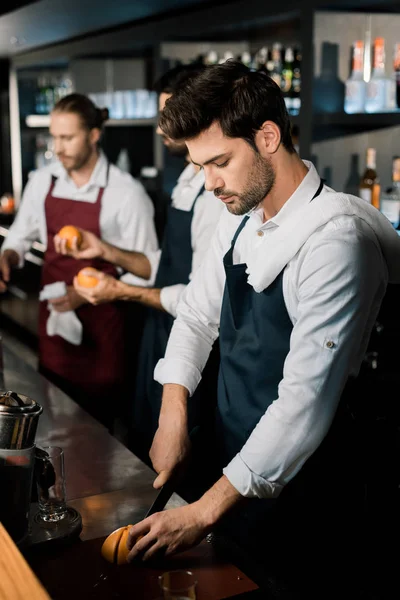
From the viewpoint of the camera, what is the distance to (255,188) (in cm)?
150

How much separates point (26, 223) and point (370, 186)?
165 centimetres

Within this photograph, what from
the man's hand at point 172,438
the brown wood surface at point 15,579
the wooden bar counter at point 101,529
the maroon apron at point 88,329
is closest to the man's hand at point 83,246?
the maroon apron at point 88,329

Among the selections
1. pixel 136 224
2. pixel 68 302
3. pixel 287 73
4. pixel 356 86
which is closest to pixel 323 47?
pixel 356 86

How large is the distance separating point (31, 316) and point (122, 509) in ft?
15.1

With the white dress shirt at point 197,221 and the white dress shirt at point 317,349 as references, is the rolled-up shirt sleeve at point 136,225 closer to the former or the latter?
the white dress shirt at point 197,221

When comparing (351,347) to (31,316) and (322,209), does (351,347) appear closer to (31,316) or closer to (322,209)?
(322,209)

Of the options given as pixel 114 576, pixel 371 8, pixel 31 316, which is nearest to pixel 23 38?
pixel 31 316

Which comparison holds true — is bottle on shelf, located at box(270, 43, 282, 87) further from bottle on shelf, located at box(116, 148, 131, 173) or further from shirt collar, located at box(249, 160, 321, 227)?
shirt collar, located at box(249, 160, 321, 227)

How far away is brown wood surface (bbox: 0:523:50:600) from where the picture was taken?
38.7 inches

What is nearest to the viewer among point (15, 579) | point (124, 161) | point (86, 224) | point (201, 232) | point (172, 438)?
point (15, 579)

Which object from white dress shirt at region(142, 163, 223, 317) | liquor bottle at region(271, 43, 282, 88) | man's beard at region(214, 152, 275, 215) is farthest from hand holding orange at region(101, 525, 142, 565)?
liquor bottle at region(271, 43, 282, 88)

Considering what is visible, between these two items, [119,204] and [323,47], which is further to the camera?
[119,204]

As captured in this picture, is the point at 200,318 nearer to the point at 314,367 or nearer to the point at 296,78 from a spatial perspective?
the point at 314,367

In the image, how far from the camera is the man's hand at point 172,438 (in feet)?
5.07
